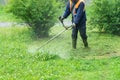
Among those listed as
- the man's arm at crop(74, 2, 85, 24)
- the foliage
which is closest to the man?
the man's arm at crop(74, 2, 85, 24)

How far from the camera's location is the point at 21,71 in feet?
28.7

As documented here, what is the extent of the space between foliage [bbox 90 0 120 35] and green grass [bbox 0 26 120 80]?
1.07 feet

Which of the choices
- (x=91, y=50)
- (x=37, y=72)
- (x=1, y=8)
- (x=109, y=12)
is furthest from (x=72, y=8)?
(x=1, y=8)

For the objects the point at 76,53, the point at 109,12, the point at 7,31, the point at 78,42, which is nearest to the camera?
the point at 76,53

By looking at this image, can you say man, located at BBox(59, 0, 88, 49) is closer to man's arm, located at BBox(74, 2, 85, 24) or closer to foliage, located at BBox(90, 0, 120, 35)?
man's arm, located at BBox(74, 2, 85, 24)

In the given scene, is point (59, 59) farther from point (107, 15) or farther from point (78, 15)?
point (107, 15)

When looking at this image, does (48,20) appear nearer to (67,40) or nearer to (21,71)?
(67,40)

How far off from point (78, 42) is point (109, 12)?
1.85 metres

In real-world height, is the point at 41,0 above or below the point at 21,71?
above

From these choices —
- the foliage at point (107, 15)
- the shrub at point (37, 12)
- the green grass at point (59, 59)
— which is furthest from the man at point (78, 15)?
the foliage at point (107, 15)

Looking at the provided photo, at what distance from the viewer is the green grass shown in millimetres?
8492

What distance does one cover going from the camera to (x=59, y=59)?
10047 millimetres

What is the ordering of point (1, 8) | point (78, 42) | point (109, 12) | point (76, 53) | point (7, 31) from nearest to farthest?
1. point (76, 53)
2. point (78, 42)
3. point (109, 12)
4. point (7, 31)
5. point (1, 8)

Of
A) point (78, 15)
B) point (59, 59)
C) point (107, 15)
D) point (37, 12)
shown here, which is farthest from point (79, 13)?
point (107, 15)
